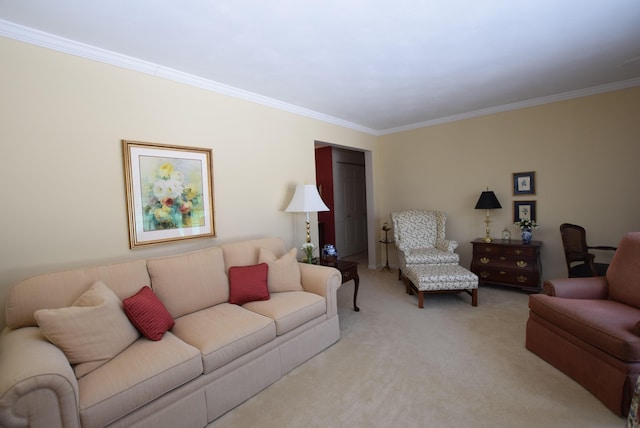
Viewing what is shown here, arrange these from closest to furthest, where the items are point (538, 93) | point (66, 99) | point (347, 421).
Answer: point (347, 421) < point (66, 99) < point (538, 93)

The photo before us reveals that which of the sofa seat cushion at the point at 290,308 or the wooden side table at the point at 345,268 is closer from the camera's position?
the sofa seat cushion at the point at 290,308

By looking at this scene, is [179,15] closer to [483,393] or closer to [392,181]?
[483,393]

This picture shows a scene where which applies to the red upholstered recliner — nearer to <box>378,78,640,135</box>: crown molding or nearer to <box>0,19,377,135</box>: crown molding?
<box>378,78,640,135</box>: crown molding

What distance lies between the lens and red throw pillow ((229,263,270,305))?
2559 mm

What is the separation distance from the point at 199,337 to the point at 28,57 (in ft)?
7.32

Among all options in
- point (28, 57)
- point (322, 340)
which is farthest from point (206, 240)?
point (28, 57)

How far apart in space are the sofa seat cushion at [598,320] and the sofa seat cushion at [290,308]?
6.01 feet

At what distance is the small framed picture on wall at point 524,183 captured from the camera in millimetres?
4008

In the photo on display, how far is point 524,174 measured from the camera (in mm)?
4062

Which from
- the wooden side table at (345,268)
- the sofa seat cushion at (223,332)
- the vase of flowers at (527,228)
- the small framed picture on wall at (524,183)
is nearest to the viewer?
the sofa seat cushion at (223,332)

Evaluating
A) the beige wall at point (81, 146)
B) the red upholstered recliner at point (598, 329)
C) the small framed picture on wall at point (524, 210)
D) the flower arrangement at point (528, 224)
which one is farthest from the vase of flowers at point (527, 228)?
the beige wall at point (81, 146)

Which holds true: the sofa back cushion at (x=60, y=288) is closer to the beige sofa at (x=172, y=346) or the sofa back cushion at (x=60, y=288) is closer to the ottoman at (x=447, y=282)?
the beige sofa at (x=172, y=346)

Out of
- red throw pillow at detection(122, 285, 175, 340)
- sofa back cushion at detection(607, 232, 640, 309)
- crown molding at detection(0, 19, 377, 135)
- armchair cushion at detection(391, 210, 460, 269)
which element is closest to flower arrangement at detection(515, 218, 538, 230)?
armchair cushion at detection(391, 210, 460, 269)

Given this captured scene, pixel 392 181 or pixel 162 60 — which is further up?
pixel 162 60
